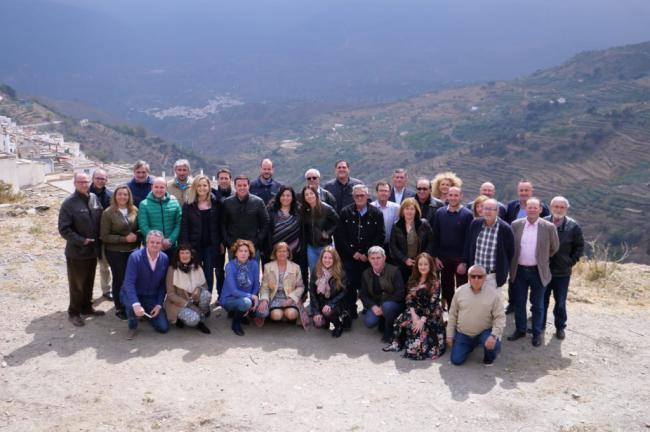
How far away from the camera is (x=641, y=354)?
6.58 m

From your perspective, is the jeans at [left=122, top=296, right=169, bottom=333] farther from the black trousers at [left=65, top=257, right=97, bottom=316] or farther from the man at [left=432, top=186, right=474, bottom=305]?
the man at [left=432, top=186, right=474, bottom=305]

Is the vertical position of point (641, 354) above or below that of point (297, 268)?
below

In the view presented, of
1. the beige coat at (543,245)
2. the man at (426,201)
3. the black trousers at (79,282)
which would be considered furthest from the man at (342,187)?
the black trousers at (79,282)

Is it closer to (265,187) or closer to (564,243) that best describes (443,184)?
(564,243)

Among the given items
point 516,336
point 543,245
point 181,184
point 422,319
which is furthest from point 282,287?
point 543,245

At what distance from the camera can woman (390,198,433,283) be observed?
685cm

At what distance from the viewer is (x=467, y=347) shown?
6195 millimetres

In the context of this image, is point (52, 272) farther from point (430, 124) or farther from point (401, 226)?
point (430, 124)

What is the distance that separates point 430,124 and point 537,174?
42.9m

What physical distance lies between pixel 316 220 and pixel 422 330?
186 centimetres

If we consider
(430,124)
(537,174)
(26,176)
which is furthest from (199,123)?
(26,176)

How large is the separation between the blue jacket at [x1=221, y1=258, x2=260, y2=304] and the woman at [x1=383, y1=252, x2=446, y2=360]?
1.73 metres

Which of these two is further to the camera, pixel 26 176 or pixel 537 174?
pixel 537 174

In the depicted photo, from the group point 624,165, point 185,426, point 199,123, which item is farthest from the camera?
point 199,123
